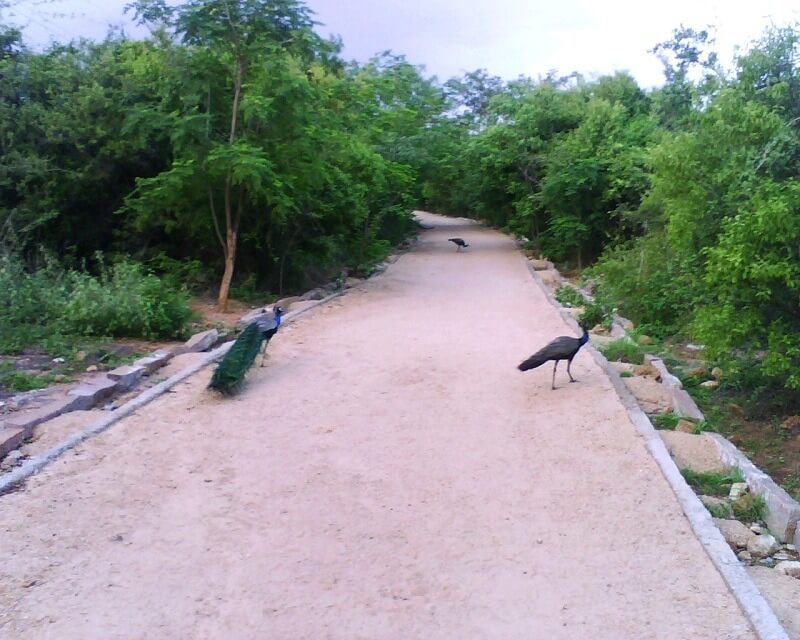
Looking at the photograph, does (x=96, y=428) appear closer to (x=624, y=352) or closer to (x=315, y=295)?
(x=624, y=352)

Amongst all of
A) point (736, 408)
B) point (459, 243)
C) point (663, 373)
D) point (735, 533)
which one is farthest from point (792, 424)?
point (459, 243)

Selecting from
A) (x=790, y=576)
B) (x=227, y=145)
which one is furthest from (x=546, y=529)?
(x=227, y=145)

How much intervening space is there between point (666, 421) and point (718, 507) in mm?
2161

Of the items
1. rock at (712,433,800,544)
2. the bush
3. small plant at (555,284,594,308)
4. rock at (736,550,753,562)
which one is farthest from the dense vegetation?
rock at (736,550,753,562)

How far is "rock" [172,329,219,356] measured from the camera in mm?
11102

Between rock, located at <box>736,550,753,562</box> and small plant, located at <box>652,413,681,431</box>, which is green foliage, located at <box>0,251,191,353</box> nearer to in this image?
small plant, located at <box>652,413,681,431</box>

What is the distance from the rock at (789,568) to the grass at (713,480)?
3.86ft

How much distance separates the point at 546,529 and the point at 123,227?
14313 millimetres

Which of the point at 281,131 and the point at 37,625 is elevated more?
the point at 281,131

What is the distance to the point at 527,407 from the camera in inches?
332

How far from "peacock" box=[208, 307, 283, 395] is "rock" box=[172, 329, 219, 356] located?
1566mm

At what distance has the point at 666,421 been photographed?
27.5 ft

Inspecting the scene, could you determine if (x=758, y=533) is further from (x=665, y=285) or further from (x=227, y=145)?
(x=227, y=145)

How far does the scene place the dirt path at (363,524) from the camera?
14.3 ft
